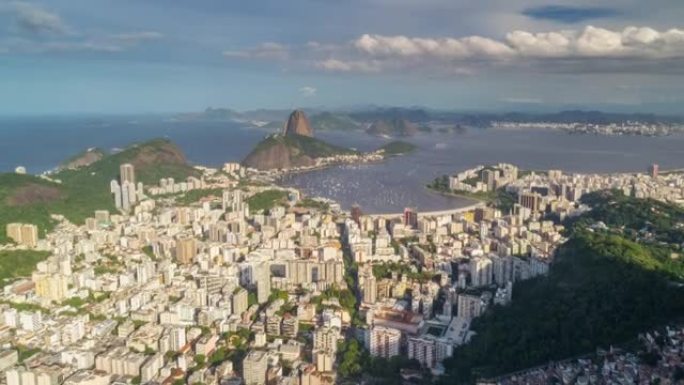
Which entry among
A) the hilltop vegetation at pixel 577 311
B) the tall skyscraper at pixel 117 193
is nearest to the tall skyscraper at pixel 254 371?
the hilltop vegetation at pixel 577 311

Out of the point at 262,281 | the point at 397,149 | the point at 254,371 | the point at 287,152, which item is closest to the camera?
the point at 254,371

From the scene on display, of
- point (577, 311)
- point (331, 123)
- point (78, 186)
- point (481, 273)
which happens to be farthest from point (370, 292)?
point (331, 123)

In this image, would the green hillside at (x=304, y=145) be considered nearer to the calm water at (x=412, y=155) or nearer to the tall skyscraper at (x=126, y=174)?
the calm water at (x=412, y=155)

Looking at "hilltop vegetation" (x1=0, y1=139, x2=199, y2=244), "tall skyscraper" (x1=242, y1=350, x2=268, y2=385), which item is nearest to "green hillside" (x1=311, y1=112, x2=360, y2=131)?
"hilltop vegetation" (x1=0, y1=139, x2=199, y2=244)

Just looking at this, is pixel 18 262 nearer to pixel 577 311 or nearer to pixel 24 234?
pixel 24 234

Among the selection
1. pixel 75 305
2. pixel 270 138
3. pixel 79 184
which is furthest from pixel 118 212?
pixel 270 138

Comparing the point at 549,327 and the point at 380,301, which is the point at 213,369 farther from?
the point at 549,327
